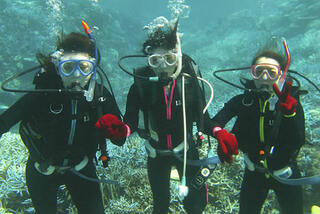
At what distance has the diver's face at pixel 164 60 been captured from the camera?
2.24 meters

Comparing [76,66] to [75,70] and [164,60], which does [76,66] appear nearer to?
[75,70]

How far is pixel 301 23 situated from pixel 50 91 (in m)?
21.1

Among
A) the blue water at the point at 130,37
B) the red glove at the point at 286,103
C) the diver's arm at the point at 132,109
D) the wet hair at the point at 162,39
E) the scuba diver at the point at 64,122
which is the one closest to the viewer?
the red glove at the point at 286,103

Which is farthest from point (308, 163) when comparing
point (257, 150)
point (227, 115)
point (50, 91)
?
point (50, 91)

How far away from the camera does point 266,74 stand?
210cm

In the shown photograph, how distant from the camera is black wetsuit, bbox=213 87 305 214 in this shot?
2.11m

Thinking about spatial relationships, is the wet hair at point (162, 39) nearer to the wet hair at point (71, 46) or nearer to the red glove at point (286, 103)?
the wet hair at point (71, 46)

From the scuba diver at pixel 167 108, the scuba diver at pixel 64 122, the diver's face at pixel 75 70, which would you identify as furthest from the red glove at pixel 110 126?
the diver's face at pixel 75 70

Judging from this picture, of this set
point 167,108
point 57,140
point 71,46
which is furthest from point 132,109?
point 71,46

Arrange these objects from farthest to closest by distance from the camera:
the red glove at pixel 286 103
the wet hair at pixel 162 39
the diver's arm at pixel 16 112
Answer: the wet hair at pixel 162 39 < the diver's arm at pixel 16 112 < the red glove at pixel 286 103

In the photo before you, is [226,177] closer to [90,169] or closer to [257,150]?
[257,150]

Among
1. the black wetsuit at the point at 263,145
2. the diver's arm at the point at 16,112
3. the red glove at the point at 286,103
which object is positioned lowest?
the black wetsuit at the point at 263,145

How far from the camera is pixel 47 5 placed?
15.8m

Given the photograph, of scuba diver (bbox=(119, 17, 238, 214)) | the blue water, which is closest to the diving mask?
scuba diver (bbox=(119, 17, 238, 214))
